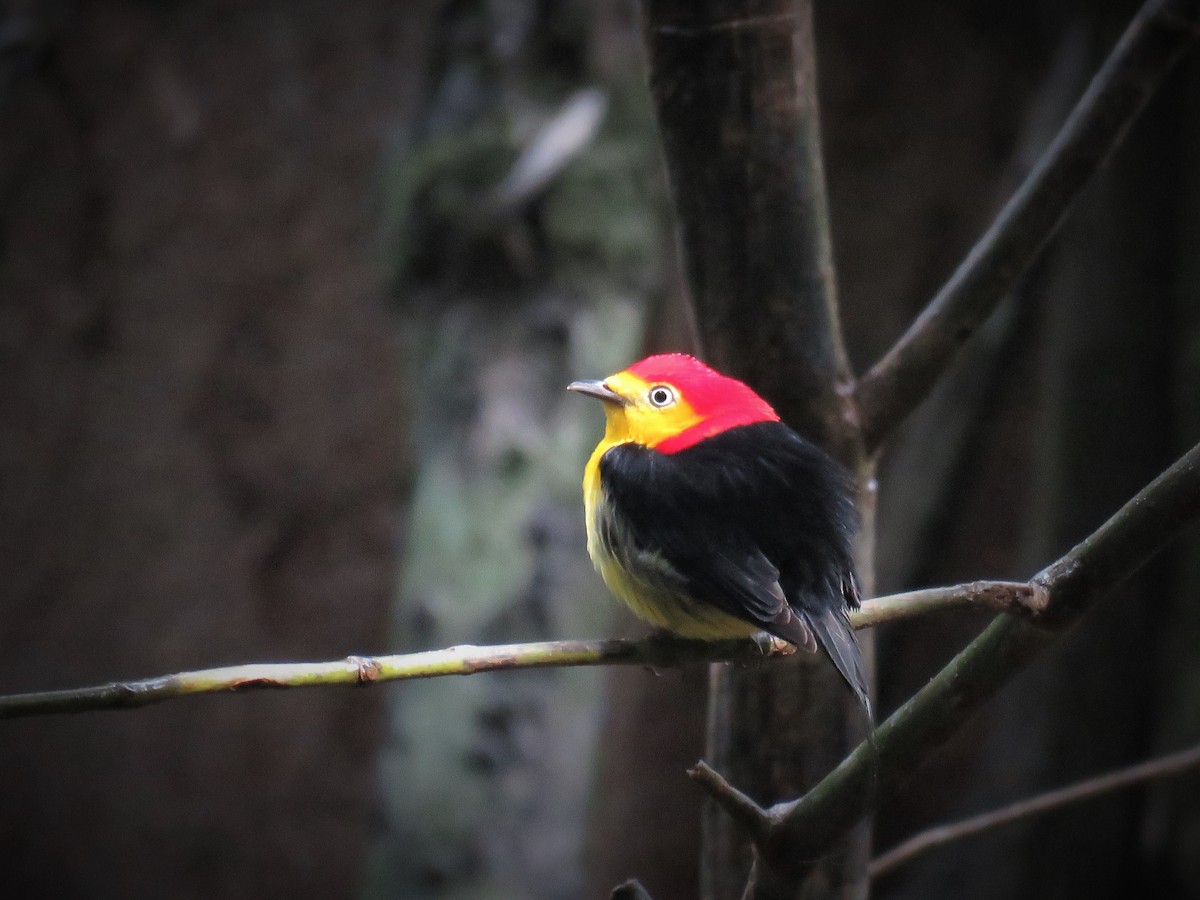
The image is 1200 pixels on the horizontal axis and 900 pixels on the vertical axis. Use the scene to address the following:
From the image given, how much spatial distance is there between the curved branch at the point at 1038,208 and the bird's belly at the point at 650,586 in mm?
350

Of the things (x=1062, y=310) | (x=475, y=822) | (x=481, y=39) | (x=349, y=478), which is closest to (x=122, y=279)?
(x=349, y=478)

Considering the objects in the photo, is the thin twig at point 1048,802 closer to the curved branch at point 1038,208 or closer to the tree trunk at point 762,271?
the tree trunk at point 762,271

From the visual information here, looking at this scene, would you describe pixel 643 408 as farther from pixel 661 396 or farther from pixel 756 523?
pixel 756 523

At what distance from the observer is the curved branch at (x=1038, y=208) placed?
5.37 feet

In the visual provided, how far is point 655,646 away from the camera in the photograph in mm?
1395

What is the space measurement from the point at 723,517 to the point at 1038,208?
0.59 m

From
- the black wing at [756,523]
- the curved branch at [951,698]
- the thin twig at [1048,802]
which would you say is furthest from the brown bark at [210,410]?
the curved branch at [951,698]

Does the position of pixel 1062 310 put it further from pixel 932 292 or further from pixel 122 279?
pixel 122 279

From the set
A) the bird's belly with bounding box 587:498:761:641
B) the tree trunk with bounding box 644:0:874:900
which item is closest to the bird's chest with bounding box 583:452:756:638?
the bird's belly with bounding box 587:498:761:641

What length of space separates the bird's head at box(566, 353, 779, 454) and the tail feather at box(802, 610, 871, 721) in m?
0.28

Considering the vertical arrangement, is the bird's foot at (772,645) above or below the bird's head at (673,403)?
below

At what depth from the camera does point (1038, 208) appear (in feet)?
5.39

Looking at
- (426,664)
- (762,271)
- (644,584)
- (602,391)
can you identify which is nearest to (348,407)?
(602,391)

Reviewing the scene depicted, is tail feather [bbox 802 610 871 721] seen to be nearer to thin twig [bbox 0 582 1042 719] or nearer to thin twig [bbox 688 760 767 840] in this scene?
thin twig [bbox 0 582 1042 719]
